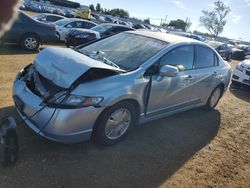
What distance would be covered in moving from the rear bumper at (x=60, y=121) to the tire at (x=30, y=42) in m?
7.31

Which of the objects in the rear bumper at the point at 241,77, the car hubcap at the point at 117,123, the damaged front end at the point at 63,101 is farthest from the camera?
the rear bumper at the point at 241,77

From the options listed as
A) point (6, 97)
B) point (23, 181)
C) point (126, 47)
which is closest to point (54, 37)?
point (6, 97)

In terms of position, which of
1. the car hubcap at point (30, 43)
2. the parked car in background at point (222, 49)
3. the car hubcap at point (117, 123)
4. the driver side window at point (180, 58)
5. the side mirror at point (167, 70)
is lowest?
the parked car in background at point (222, 49)

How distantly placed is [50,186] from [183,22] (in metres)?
88.0

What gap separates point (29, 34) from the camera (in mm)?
10555

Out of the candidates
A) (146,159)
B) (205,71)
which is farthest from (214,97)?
(146,159)

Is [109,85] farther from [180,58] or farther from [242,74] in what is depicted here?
[242,74]

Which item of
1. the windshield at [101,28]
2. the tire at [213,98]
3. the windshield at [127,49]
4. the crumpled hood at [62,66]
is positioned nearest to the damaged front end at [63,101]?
the crumpled hood at [62,66]

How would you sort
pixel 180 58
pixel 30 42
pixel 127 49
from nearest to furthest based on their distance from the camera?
pixel 127 49 → pixel 180 58 → pixel 30 42

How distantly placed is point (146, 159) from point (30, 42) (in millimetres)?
8105

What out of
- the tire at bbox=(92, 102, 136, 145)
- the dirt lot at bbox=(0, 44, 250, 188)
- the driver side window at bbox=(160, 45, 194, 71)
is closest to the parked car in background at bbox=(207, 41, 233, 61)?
the dirt lot at bbox=(0, 44, 250, 188)

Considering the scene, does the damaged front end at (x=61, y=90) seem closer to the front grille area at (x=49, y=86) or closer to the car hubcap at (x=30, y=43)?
the front grille area at (x=49, y=86)

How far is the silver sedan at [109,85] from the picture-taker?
3602 millimetres

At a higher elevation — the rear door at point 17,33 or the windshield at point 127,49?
the windshield at point 127,49
